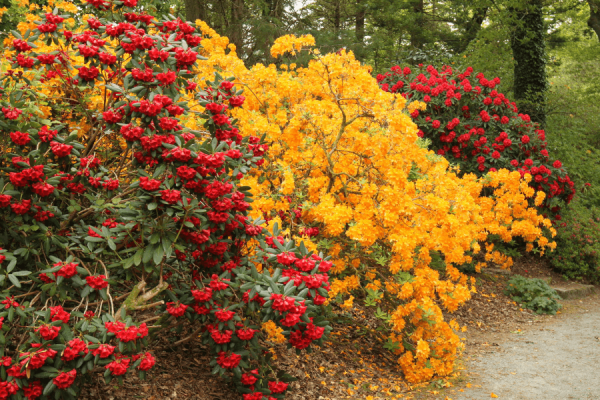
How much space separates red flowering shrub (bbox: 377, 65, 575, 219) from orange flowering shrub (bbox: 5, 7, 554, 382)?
331 cm

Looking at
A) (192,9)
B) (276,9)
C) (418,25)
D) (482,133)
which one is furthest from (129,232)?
(418,25)

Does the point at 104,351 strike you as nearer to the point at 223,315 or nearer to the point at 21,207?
the point at 223,315

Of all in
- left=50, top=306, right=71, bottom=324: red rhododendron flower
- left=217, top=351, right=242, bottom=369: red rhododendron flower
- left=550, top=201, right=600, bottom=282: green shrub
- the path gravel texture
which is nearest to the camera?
left=50, top=306, right=71, bottom=324: red rhododendron flower

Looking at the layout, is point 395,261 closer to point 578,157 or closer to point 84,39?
point 84,39

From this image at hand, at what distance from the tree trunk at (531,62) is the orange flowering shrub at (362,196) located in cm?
587

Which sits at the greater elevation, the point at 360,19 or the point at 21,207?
the point at 360,19

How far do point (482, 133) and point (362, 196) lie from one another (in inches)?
177

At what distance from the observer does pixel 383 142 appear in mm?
4000

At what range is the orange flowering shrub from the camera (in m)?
3.77

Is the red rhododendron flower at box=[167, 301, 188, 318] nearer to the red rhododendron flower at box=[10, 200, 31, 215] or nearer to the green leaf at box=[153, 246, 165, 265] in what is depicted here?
the green leaf at box=[153, 246, 165, 265]

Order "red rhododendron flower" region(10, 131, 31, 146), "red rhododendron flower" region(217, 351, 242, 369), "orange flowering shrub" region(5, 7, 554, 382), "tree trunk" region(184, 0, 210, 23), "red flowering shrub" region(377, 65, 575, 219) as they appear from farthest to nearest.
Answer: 1. "tree trunk" region(184, 0, 210, 23)
2. "red flowering shrub" region(377, 65, 575, 219)
3. "orange flowering shrub" region(5, 7, 554, 382)
4. "red rhododendron flower" region(217, 351, 242, 369)
5. "red rhododendron flower" region(10, 131, 31, 146)

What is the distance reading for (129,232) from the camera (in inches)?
99.7

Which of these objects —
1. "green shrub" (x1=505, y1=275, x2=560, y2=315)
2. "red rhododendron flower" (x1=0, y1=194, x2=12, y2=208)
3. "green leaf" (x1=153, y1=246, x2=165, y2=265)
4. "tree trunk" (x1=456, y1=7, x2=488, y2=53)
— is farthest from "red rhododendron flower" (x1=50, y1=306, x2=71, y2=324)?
"tree trunk" (x1=456, y1=7, x2=488, y2=53)

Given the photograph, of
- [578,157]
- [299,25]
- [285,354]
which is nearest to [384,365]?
[285,354]
